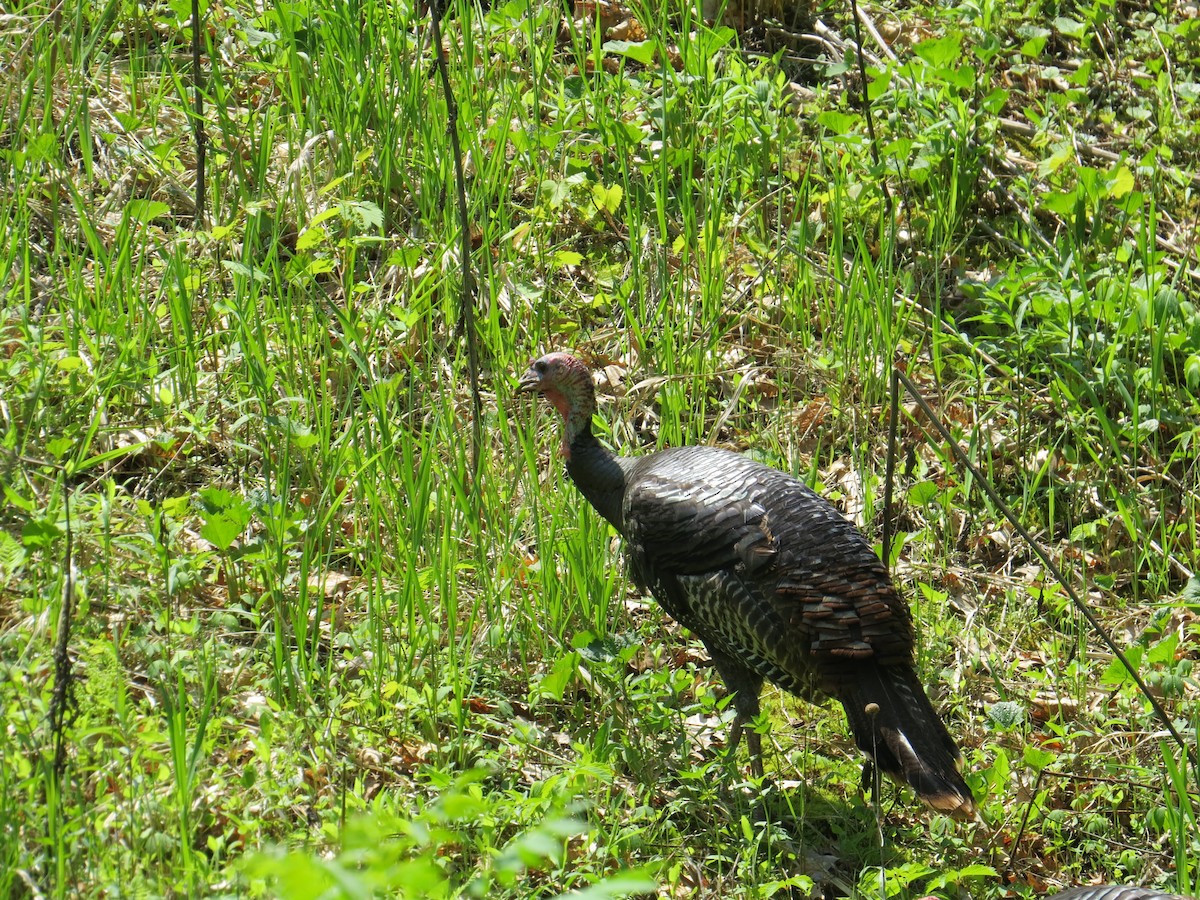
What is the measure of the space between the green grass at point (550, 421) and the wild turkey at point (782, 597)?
22cm

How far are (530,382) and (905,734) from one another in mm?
1746

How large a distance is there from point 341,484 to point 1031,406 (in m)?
2.87

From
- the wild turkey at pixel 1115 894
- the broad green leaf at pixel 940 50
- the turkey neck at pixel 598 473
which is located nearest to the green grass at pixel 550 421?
the broad green leaf at pixel 940 50

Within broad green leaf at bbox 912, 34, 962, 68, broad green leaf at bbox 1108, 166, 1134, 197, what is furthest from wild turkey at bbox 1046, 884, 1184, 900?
broad green leaf at bbox 912, 34, 962, 68

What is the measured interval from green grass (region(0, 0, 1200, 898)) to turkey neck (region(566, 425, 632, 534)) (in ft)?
0.39

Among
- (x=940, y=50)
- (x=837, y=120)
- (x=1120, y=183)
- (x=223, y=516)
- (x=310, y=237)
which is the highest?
(x=940, y=50)

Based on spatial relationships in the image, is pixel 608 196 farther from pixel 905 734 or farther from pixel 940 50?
pixel 905 734

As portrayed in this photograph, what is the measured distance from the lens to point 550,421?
4.98 m

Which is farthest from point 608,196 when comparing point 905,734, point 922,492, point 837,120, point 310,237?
point 905,734

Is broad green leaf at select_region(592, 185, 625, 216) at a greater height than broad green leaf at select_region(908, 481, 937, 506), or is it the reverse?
broad green leaf at select_region(592, 185, 625, 216)

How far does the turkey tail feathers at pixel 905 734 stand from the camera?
3.42 metres

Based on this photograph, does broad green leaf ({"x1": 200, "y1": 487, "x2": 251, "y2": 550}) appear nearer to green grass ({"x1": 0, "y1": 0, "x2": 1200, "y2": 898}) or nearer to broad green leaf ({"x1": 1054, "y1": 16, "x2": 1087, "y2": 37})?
green grass ({"x1": 0, "y1": 0, "x2": 1200, "y2": 898})

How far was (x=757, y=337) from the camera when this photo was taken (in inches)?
215

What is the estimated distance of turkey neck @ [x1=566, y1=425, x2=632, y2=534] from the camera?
4277mm
